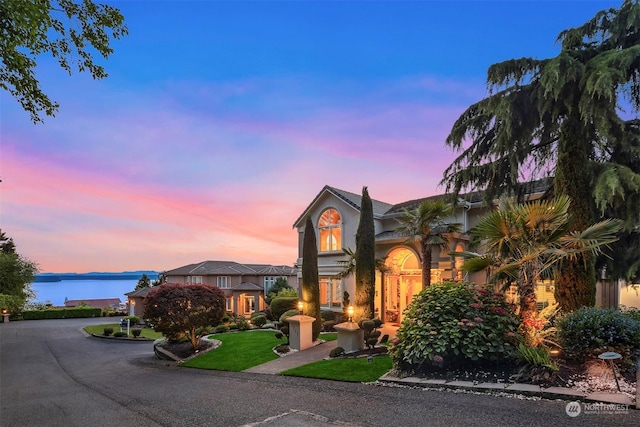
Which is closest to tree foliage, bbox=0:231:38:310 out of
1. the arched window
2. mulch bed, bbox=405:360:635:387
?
the arched window

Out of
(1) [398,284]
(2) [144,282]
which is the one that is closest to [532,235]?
(1) [398,284]

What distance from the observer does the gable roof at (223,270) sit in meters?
42.1

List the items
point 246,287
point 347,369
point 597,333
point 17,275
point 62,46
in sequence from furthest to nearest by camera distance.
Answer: point 246,287 < point 17,275 < point 347,369 < point 597,333 < point 62,46

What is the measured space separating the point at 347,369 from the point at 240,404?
10.6 ft

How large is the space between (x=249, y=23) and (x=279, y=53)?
2.15 metres

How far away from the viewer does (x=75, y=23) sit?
6590 mm

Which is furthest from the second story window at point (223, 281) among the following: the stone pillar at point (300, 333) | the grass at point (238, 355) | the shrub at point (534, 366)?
the shrub at point (534, 366)

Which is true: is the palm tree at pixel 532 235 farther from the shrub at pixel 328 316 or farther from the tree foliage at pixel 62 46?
the shrub at pixel 328 316

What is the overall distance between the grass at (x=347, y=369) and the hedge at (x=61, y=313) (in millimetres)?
43571

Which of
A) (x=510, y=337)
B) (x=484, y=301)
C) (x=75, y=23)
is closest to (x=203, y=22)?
(x=75, y=23)

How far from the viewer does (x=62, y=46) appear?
267 inches

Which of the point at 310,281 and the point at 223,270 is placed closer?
the point at 310,281

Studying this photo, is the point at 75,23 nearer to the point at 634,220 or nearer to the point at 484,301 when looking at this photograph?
the point at 484,301

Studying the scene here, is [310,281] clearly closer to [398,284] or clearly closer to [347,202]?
[398,284]
